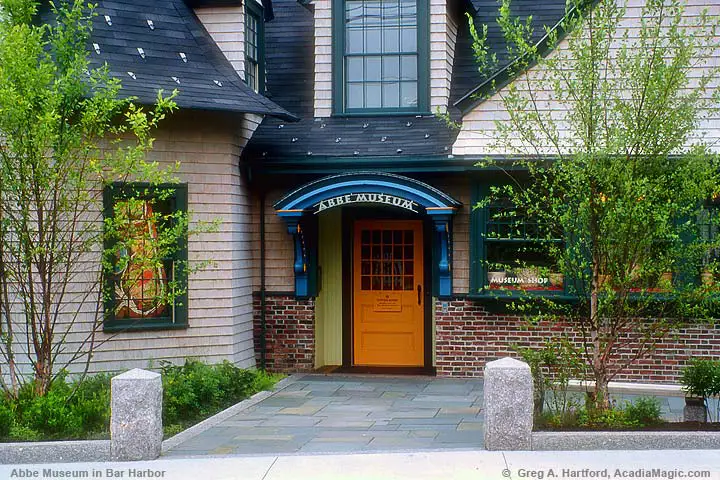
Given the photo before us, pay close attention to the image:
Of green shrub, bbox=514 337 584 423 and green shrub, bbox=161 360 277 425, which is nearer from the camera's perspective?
green shrub, bbox=514 337 584 423

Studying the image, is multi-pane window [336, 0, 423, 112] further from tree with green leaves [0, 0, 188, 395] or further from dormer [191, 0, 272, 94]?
tree with green leaves [0, 0, 188, 395]

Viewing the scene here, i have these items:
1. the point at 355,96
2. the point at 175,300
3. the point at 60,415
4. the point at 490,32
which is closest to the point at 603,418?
the point at 60,415

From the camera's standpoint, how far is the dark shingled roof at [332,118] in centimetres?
1427

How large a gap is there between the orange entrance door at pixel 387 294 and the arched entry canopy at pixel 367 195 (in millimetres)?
1658

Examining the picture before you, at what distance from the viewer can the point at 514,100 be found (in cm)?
973

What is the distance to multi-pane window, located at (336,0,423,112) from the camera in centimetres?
1493

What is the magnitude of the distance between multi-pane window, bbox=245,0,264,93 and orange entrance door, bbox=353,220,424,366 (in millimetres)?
2619

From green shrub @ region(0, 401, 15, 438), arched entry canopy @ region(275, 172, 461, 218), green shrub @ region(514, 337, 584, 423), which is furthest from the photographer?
arched entry canopy @ region(275, 172, 461, 218)

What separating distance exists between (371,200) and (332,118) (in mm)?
1846

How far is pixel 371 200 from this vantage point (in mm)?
13773

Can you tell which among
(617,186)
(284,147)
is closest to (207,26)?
(284,147)

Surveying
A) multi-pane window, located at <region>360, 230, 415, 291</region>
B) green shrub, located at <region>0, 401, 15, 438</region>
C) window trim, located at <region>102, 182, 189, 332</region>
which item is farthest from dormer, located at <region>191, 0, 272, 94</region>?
green shrub, located at <region>0, 401, 15, 438</region>

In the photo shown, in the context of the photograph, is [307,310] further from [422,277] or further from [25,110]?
[25,110]

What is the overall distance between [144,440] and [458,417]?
3681 millimetres
